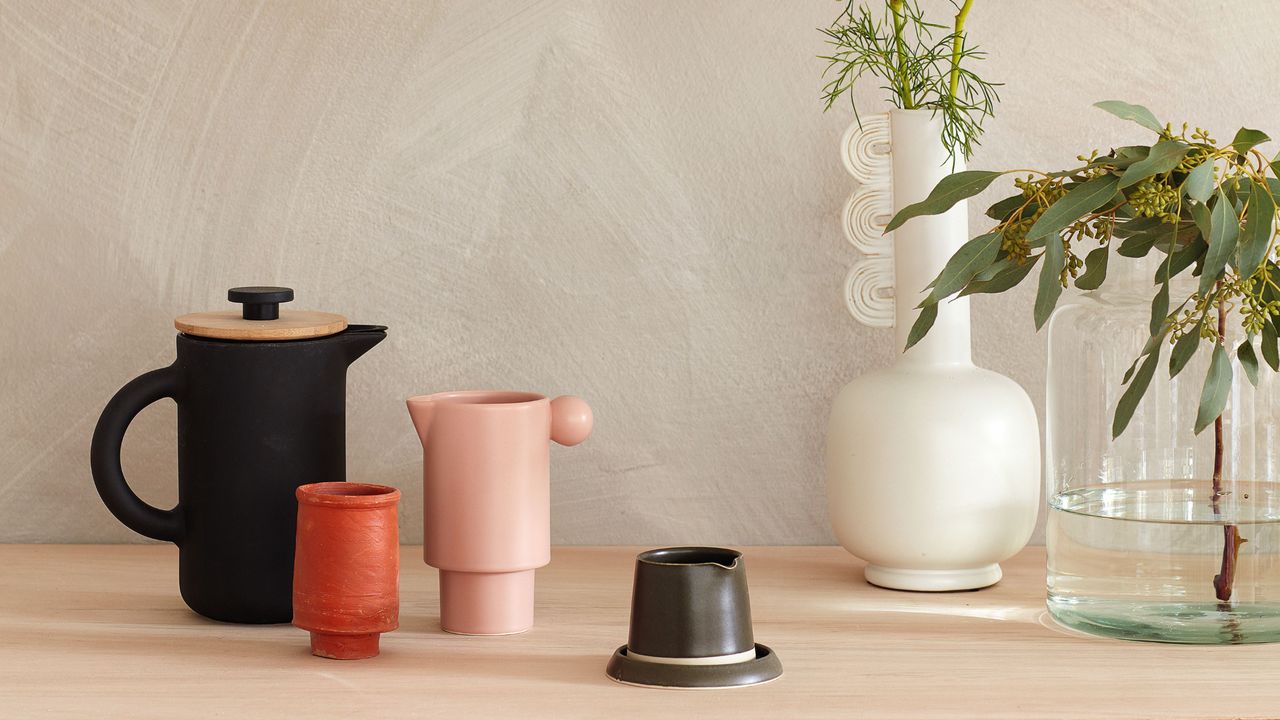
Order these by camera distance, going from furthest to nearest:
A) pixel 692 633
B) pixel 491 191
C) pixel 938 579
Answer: pixel 491 191
pixel 938 579
pixel 692 633

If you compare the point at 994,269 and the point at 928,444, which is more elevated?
the point at 994,269

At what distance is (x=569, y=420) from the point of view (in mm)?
872

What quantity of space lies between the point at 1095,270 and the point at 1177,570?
20cm

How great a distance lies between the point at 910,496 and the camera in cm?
94

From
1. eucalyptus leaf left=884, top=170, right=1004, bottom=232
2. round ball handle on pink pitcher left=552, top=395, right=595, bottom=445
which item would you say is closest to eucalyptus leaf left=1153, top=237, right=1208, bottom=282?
eucalyptus leaf left=884, top=170, right=1004, bottom=232

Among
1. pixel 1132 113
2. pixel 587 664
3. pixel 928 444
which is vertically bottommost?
pixel 587 664

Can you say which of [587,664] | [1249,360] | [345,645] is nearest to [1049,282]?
[1249,360]

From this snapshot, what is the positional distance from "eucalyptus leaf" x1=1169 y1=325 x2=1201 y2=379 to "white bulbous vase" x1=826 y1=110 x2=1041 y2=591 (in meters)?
0.15

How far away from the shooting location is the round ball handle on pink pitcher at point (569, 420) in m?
0.87

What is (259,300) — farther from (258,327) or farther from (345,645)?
(345,645)

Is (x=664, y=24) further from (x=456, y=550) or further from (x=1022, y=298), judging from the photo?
(x=456, y=550)

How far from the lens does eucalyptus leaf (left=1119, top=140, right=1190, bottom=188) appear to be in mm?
775

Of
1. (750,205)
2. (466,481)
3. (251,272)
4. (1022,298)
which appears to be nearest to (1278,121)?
(1022,298)

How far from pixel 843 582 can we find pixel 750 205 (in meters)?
0.33
